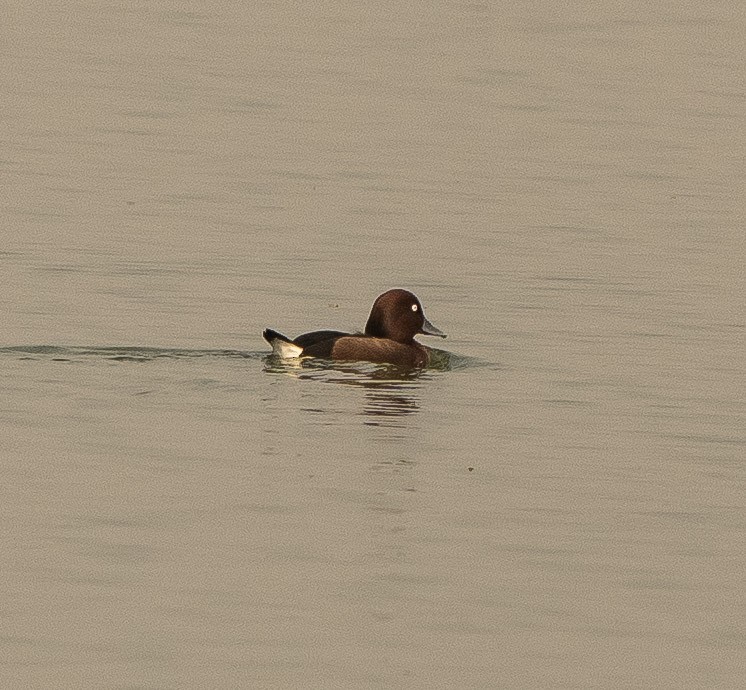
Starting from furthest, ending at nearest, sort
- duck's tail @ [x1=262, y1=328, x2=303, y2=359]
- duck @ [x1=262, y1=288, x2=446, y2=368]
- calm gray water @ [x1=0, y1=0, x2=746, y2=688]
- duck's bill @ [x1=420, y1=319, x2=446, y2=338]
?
duck's bill @ [x1=420, y1=319, x2=446, y2=338] → duck @ [x1=262, y1=288, x2=446, y2=368] → duck's tail @ [x1=262, y1=328, x2=303, y2=359] → calm gray water @ [x1=0, y1=0, x2=746, y2=688]

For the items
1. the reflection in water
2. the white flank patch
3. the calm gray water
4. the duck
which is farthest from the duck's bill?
the white flank patch

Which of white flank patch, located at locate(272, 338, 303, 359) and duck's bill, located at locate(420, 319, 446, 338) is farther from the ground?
duck's bill, located at locate(420, 319, 446, 338)

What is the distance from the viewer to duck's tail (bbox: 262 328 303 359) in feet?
61.3

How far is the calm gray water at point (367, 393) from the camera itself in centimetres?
1093

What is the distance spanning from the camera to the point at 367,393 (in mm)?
17828

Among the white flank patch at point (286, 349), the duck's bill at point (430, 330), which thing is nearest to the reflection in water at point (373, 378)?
the white flank patch at point (286, 349)

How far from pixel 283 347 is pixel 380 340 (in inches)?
47.0

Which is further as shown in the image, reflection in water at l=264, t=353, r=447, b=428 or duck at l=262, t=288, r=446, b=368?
duck at l=262, t=288, r=446, b=368

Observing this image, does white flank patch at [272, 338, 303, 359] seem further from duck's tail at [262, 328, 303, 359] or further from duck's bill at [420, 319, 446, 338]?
duck's bill at [420, 319, 446, 338]

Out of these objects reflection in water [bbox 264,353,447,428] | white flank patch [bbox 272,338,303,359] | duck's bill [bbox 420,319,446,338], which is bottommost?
reflection in water [bbox 264,353,447,428]

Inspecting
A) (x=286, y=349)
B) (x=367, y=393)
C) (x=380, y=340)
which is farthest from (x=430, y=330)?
(x=367, y=393)

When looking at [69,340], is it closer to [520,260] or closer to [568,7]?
[520,260]

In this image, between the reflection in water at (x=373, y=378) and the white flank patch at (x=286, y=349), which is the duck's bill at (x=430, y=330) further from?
the white flank patch at (x=286, y=349)

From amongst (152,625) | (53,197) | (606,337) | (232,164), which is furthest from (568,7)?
(152,625)
